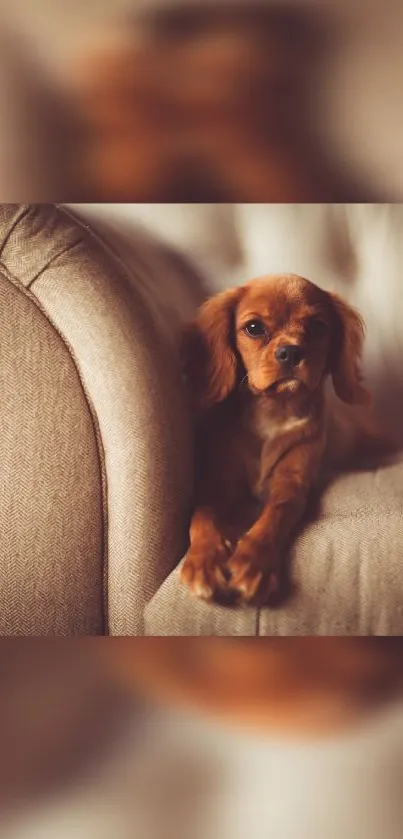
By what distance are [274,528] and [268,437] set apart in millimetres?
167

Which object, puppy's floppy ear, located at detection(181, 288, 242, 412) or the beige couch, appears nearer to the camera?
the beige couch

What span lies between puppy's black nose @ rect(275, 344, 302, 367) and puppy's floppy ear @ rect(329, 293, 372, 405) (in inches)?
3.0

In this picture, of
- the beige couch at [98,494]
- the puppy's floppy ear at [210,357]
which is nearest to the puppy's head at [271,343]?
the puppy's floppy ear at [210,357]

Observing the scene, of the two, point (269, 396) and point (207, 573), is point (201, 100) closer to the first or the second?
point (269, 396)

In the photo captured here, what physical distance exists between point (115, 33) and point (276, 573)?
90 cm

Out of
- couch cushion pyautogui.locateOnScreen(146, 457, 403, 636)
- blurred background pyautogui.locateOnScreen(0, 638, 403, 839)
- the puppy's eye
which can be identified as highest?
the puppy's eye

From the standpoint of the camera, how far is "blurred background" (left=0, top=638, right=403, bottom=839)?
1064mm

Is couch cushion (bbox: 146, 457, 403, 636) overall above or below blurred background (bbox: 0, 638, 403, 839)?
above

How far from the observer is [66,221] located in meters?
1.29

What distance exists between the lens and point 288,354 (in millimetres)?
1329

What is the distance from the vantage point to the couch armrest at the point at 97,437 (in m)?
1.25

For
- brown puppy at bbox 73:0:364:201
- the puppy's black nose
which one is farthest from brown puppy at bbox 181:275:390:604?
brown puppy at bbox 73:0:364:201

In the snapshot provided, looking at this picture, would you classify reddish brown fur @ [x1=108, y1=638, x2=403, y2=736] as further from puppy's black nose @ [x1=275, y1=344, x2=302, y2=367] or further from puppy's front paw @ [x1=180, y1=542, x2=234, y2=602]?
puppy's black nose @ [x1=275, y1=344, x2=302, y2=367]

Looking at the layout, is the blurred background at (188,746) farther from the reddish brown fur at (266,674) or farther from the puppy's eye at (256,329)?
the puppy's eye at (256,329)
